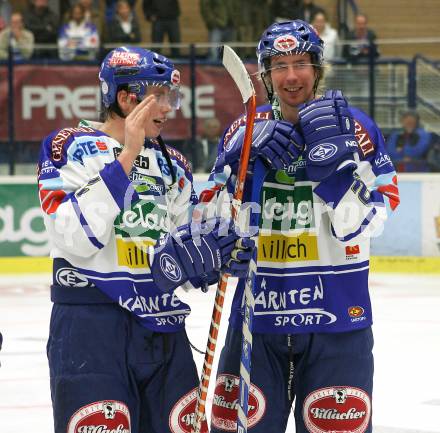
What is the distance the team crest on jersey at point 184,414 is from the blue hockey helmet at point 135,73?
71cm

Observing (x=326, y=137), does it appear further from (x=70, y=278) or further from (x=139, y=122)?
(x=70, y=278)

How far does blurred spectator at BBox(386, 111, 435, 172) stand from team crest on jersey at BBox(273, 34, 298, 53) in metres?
6.71

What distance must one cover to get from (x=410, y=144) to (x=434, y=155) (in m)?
0.22

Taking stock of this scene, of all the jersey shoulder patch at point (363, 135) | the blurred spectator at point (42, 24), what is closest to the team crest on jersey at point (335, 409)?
the jersey shoulder patch at point (363, 135)

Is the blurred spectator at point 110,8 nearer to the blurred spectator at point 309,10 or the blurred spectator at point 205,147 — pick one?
the blurred spectator at point 309,10

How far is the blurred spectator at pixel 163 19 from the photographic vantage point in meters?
11.3

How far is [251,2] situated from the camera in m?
11.6

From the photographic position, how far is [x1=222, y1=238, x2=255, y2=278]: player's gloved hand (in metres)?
2.64

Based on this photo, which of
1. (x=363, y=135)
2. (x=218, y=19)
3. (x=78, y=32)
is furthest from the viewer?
(x=218, y=19)

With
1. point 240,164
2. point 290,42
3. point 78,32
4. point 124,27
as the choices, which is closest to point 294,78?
point 290,42

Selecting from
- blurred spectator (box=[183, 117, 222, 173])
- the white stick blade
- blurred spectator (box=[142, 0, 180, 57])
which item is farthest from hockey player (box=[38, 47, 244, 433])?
blurred spectator (box=[142, 0, 180, 57])

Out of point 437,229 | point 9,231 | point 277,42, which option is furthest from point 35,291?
point 277,42

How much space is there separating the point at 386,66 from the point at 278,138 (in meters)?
7.16

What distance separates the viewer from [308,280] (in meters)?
2.89
